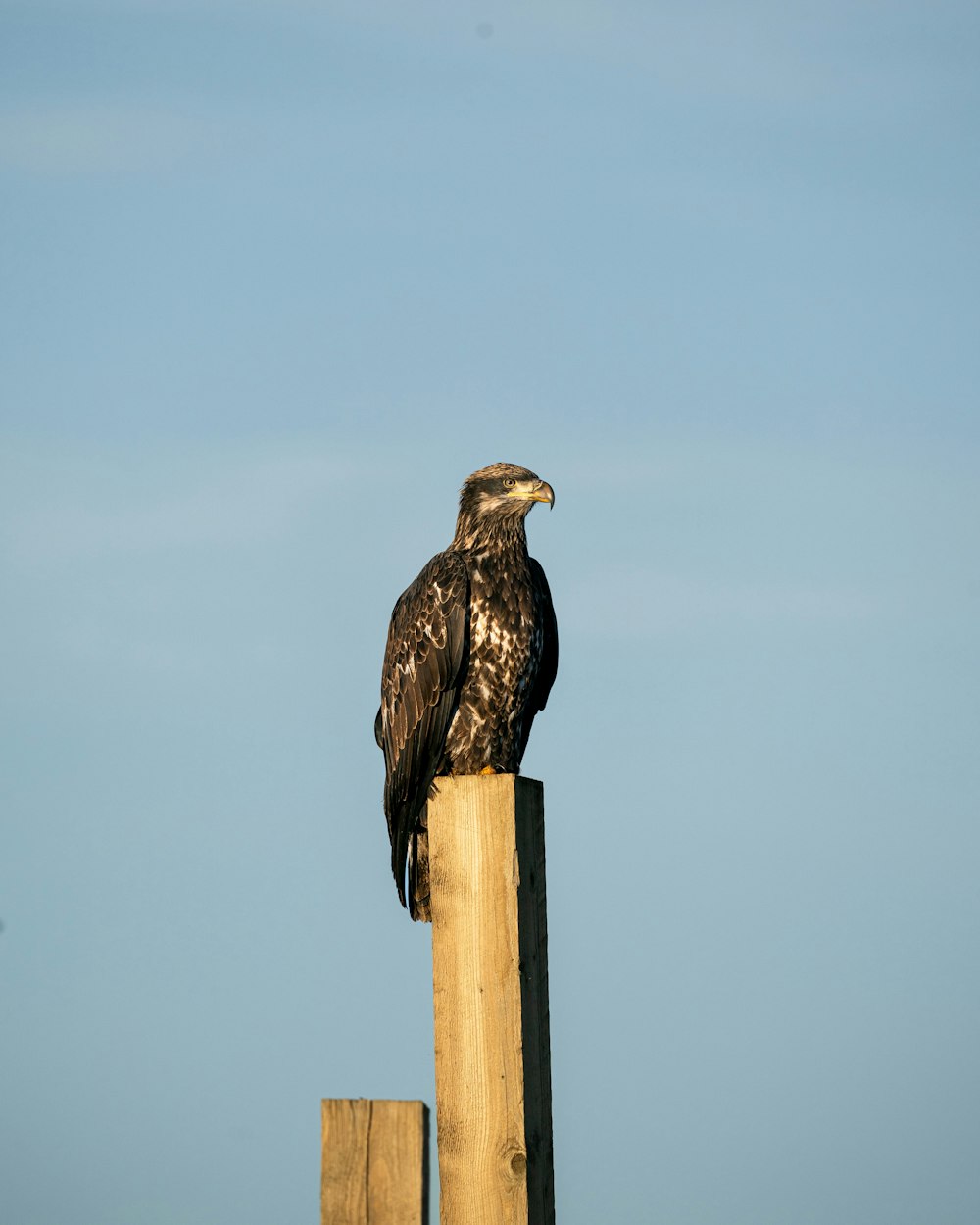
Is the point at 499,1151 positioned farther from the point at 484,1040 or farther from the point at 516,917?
the point at 516,917

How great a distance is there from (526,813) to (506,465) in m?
3.64

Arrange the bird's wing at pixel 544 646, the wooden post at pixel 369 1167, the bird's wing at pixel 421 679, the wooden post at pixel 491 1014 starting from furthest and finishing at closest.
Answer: the bird's wing at pixel 544 646 < the bird's wing at pixel 421 679 < the wooden post at pixel 491 1014 < the wooden post at pixel 369 1167

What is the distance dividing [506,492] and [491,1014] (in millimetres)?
4183

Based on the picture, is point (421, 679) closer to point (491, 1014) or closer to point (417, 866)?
point (417, 866)

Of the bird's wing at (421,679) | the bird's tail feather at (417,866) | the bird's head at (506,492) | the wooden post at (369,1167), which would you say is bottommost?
the wooden post at (369,1167)

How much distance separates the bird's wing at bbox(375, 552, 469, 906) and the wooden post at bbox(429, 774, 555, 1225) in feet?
8.13

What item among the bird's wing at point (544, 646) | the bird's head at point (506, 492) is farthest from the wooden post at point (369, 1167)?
the bird's head at point (506, 492)

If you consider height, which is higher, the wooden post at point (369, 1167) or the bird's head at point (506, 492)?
the bird's head at point (506, 492)

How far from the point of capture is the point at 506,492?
881 cm

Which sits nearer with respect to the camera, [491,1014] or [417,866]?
[491,1014]

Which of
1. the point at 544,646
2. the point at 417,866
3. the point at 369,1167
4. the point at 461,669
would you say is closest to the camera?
the point at 369,1167

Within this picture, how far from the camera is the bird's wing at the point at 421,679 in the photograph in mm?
7969

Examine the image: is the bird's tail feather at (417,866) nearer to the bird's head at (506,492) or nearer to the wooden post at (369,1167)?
the bird's head at (506,492)

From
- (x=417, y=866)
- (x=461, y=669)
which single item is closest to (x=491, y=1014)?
(x=417, y=866)
